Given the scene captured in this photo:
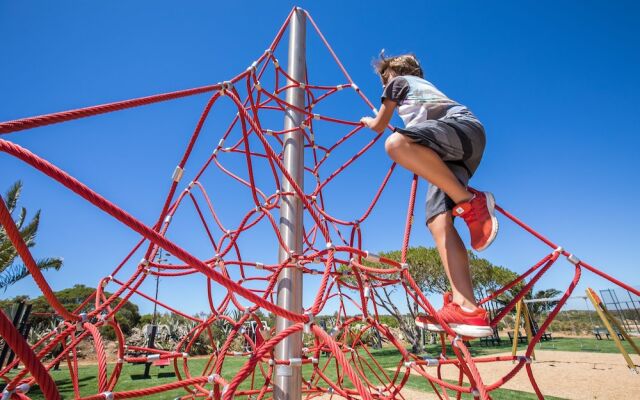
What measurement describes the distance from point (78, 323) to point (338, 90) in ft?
7.00

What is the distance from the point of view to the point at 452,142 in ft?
3.92

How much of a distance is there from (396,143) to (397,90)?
1.33 feet

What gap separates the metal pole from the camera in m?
1.21

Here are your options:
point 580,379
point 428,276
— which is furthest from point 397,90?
point 428,276

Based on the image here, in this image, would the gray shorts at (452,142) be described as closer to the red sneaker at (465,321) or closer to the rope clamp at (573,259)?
the red sneaker at (465,321)

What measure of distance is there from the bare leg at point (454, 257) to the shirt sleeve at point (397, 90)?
544mm

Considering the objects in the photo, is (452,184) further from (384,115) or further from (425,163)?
(384,115)

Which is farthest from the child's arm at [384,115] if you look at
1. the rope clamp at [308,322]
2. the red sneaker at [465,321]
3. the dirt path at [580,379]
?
the dirt path at [580,379]

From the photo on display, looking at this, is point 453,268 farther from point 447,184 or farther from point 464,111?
point 464,111

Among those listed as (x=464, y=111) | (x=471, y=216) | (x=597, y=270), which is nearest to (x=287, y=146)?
(x=464, y=111)

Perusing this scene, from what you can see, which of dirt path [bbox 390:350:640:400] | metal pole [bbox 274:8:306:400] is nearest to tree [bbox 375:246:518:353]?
dirt path [bbox 390:350:640:400]

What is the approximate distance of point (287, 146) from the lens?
5.63 feet

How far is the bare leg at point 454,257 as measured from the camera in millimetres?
1123

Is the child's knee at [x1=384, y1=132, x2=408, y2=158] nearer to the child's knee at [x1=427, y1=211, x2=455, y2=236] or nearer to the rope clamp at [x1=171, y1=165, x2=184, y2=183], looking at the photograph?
the child's knee at [x1=427, y1=211, x2=455, y2=236]
